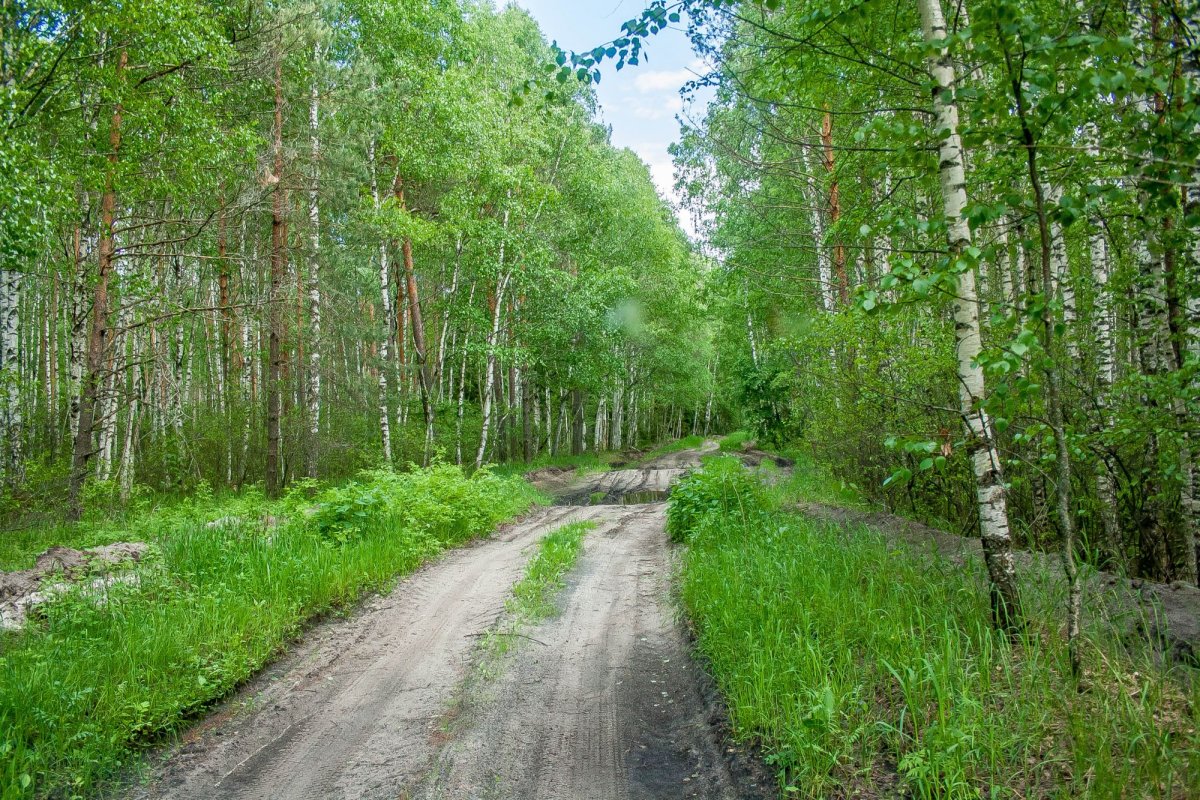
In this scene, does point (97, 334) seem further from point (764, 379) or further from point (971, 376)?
point (764, 379)

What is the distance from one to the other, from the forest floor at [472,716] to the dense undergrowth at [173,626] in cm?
29

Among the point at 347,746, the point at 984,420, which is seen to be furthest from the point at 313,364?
the point at 984,420

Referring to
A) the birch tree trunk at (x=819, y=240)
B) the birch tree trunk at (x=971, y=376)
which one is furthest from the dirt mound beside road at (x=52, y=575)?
the birch tree trunk at (x=819, y=240)

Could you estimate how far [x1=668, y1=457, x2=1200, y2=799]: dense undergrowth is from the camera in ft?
8.55

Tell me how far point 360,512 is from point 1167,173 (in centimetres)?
872

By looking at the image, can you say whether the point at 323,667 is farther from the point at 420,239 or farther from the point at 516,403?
the point at 516,403

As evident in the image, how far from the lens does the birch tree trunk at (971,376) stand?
3.50 metres

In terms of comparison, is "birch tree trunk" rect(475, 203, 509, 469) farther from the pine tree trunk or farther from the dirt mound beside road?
the dirt mound beside road

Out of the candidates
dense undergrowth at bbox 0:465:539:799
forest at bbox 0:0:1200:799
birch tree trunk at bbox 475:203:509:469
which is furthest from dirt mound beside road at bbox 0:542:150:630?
birch tree trunk at bbox 475:203:509:469

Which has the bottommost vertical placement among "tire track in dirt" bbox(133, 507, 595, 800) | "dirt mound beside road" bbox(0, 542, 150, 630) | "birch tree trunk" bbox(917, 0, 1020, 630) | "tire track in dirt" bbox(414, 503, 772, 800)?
"tire track in dirt" bbox(414, 503, 772, 800)

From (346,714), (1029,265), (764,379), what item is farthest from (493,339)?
(1029,265)

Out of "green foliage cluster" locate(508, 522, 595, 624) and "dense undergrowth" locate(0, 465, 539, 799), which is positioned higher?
"dense undergrowth" locate(0, 465, 539, 799)

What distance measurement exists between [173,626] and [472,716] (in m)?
2.47

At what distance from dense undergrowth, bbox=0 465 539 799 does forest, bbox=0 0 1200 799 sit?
0.03m
